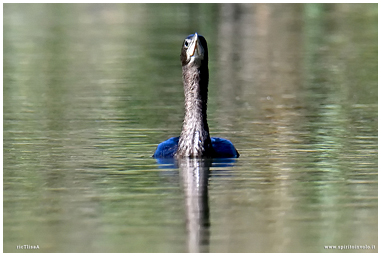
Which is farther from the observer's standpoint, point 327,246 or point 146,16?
point 146,16

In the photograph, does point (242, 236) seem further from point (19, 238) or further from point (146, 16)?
point (146, 16)

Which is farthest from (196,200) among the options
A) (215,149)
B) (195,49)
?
Answer: (195,49)

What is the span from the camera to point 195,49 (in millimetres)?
13547

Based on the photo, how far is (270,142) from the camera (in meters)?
15.0

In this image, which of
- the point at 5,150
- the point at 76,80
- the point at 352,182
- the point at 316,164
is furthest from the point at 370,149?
the point at 76,80

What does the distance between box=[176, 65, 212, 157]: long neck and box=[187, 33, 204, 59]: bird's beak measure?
0.27 meters

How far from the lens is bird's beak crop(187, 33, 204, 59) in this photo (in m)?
13.4

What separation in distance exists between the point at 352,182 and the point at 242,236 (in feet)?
9.74

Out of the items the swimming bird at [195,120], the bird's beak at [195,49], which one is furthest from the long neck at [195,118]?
the bird's beak at [195,49]

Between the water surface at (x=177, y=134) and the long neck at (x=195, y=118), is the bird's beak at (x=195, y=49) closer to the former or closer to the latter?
the long neck at (x=195, y=118)

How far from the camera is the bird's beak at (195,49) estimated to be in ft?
43.9

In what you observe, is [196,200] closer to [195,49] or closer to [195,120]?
[195,120]

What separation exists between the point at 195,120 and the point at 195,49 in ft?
3.10

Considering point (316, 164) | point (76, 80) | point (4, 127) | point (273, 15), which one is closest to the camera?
point (316, 164)
